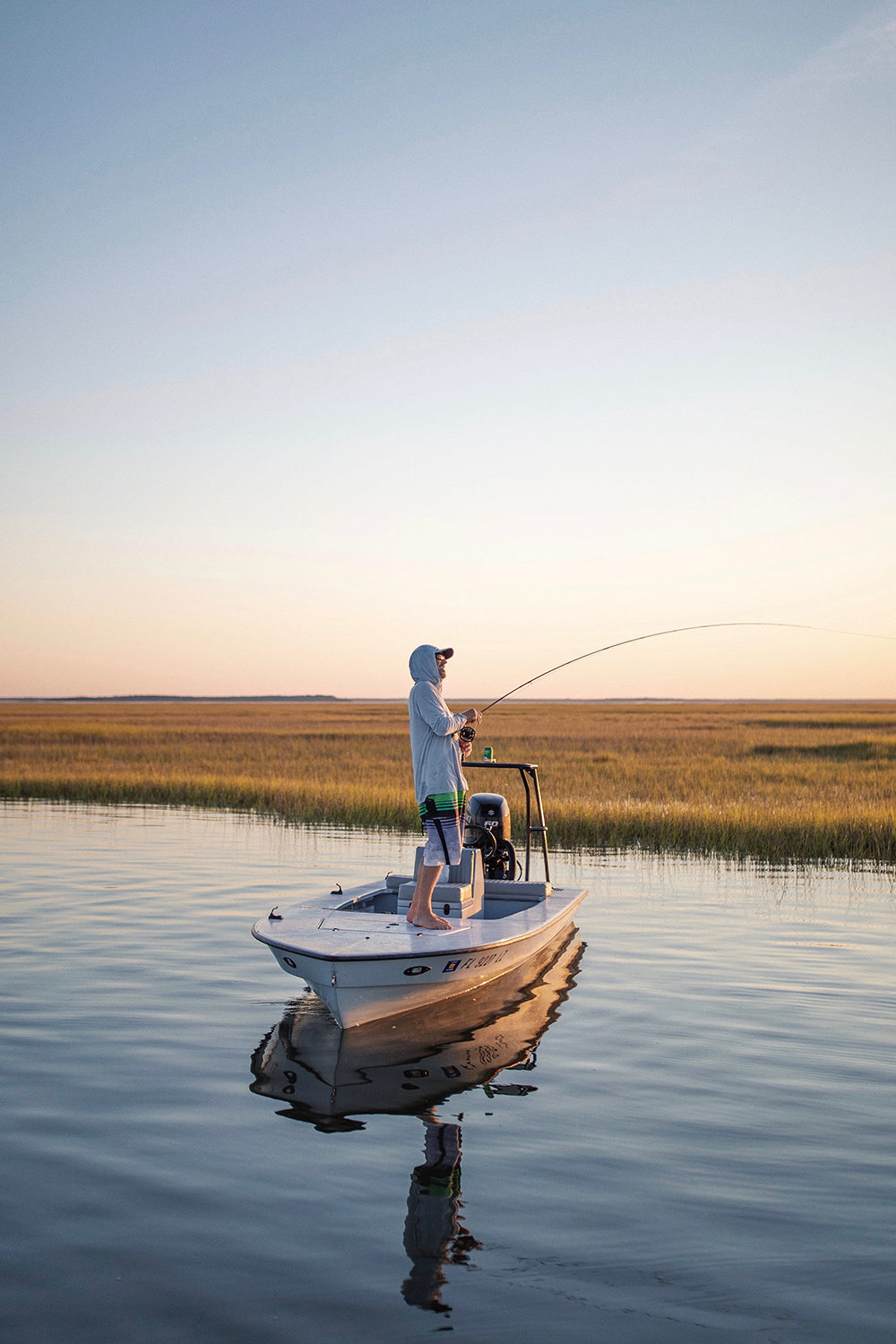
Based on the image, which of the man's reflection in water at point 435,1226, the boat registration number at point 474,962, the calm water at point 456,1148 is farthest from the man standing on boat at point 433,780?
the man's reflection in water at point 435,1226

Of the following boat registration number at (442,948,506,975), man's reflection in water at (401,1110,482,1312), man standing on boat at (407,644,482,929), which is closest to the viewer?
man's reflection in water at (401,1110,482,1312)

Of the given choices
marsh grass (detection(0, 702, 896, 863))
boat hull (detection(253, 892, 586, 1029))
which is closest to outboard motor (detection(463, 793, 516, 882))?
boat hull (detection(253, 892, 586, 1029))

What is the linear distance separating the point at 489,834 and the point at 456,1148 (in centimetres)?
530

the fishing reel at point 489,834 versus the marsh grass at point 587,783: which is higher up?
the fishing reel at point 489,834

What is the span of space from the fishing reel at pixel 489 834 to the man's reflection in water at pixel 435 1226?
16.7ft

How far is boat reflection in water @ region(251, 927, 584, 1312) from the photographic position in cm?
470

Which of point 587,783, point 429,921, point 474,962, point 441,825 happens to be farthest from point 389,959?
point 587,783

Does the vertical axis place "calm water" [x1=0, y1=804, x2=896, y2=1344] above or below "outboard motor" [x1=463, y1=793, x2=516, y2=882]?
below

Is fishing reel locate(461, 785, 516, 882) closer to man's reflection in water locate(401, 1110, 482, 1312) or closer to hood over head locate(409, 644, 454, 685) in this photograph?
hood over head locate(409, 644, 454, 685)

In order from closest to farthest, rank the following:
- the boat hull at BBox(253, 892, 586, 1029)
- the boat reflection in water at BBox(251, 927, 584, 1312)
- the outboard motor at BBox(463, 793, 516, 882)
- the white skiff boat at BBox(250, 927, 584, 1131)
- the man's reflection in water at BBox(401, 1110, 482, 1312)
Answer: the man's reflection in water at BBox(401, 1110, 482, 1312)
the boat reflection in water at BBox(251, 927, 584, 1312)
the white skiff boat at BBox(250, 927, 584, 1131)
the boat hull at BBox(253, 892, 586, 1029)
the outboard motor at BBox(463, 793, 516, 882)

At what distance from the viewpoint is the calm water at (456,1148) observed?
4086mm

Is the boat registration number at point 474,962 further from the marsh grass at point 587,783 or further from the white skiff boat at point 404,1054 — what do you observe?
the marsh grass at point 587,783

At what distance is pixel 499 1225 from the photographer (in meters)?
Answer: 4.71

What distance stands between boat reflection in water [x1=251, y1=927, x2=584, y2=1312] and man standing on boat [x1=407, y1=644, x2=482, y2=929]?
0.84 metres
